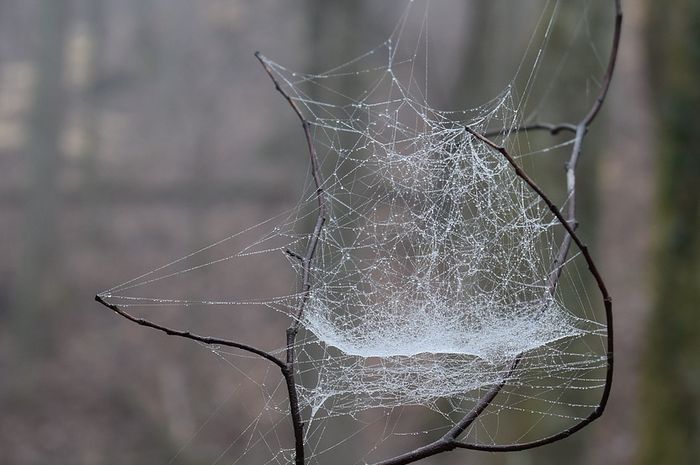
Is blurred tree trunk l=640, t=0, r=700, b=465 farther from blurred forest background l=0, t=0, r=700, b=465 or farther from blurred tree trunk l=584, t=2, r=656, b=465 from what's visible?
blurred tree trunk l=584, t=2, r=656, b=465

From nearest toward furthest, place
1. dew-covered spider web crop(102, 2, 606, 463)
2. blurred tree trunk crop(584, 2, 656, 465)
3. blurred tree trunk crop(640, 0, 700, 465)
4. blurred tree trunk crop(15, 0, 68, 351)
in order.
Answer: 1. dew-covered spider web crop(102, 2, 606, 463)
2. blurred tree trunk crop(640, 0, 700, 465)
3. blurred tree trunk crop(584, 2, 656, 465)
4. blurred tree trunk crop(15, 0, 68, 351)

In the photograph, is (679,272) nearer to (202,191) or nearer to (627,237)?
(202,191)

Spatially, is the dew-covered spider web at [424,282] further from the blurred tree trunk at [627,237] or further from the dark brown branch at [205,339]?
the blurred tree trunk at [627,237]

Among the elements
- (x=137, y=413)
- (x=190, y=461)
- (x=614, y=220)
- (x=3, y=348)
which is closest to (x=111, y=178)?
(x=3, y=348)

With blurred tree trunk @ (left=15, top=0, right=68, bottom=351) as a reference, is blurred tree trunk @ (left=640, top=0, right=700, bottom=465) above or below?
below

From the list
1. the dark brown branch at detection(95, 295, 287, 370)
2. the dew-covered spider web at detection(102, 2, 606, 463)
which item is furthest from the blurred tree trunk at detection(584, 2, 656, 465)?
the dark brown branch at detection(95, 295, 287, 370)

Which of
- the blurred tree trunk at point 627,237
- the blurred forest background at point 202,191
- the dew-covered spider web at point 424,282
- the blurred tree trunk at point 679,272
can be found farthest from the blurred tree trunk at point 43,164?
the blurred tree trunk at point 679,272

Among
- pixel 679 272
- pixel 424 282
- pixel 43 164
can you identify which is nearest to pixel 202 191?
pixel 43 164
